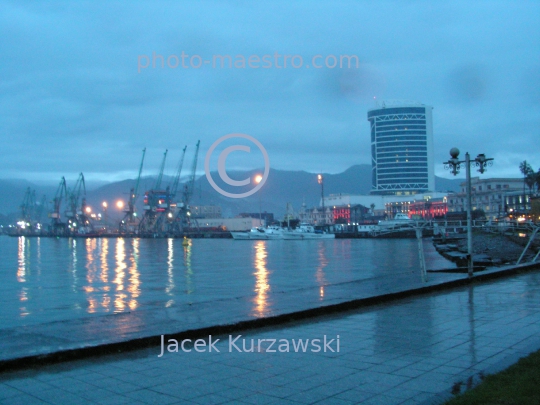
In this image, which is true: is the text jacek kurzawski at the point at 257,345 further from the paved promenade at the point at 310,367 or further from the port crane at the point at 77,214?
the port crane at the point at 77,214

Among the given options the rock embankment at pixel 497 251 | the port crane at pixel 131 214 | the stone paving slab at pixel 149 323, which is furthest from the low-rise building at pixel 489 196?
the stone paving slab at pixel 149 323

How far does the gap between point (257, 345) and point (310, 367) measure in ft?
4.33

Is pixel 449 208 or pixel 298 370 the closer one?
pixel 298 370

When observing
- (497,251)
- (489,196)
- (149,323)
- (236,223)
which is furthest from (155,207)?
(149,323)

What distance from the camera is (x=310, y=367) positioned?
19.0 feet

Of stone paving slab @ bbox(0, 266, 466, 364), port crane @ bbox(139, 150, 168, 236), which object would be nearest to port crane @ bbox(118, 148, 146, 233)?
port crane @ bbox(139, 150, 168, 236)

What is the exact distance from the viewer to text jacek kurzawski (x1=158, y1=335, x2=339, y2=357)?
6652 millimetres

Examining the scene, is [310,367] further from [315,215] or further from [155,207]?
[315,215]

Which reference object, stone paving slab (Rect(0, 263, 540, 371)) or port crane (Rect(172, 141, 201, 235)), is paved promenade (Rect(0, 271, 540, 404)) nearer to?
stone paving slab (Rect(0, 263, 540, 371))

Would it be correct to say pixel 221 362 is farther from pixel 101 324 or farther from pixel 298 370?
pixel 101 324

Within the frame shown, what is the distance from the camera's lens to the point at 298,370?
223 inches

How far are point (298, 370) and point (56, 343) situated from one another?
316cm

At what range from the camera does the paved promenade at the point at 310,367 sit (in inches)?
191

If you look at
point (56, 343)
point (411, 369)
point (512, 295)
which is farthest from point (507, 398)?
point (512, 295)
